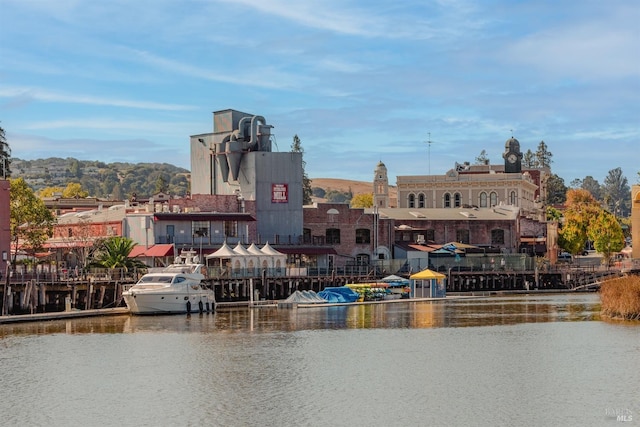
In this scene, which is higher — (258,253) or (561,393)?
(258,253)

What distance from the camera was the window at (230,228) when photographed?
112 meters

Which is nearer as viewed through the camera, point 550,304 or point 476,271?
point 550,304

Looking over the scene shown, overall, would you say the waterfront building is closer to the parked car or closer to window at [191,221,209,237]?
the parked car

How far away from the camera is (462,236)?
135125 mm

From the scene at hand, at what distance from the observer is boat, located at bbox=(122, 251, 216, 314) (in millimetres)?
82188

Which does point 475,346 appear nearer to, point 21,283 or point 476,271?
point 21,283

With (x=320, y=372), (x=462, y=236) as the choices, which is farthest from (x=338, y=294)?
(x=320, y=372)

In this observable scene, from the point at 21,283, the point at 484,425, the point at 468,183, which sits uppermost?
the point at 468,183

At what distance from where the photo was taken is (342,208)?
125m

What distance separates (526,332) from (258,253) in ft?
129

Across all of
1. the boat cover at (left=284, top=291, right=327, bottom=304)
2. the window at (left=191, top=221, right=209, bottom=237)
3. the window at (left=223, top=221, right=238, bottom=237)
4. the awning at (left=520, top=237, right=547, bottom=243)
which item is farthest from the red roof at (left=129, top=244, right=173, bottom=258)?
the awning at (left=520, top=237, right=547, bottom=243)

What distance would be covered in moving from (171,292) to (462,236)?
193ft

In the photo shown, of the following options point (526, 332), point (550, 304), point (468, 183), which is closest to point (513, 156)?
point (468, 183)

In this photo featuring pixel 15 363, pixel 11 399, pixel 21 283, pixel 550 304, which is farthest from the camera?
pixel 550 304
